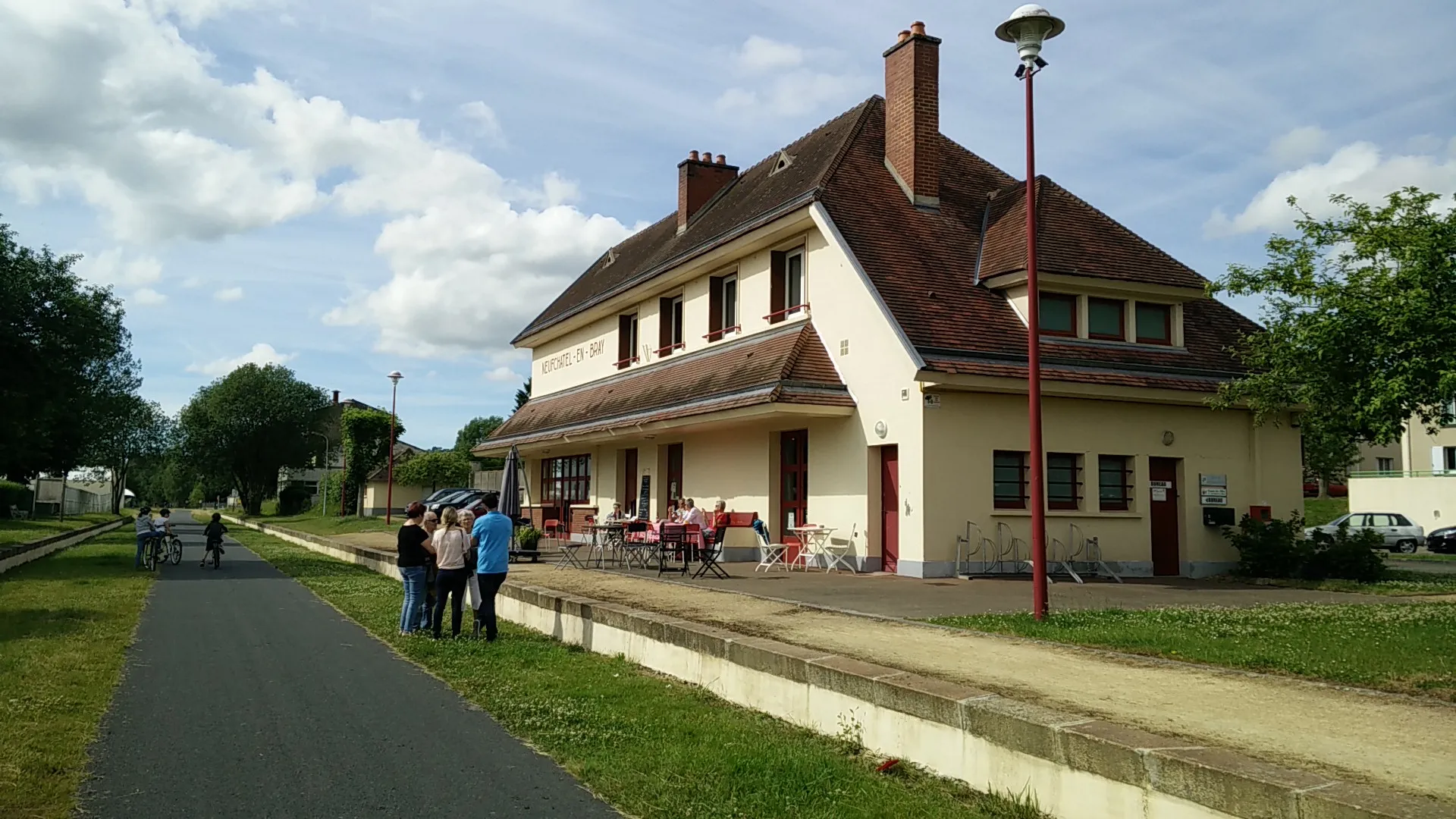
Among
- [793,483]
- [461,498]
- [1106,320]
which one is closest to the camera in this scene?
[1106,320]

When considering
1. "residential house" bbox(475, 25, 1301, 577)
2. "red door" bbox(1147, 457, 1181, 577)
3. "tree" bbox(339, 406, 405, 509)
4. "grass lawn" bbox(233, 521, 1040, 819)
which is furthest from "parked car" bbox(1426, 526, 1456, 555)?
"tree" bbox(339, 406, 405, 509)

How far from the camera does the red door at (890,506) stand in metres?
17.0

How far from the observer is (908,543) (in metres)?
16.6

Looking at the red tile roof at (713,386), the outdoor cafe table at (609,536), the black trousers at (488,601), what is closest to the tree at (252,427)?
the red tile roof at (713,386)

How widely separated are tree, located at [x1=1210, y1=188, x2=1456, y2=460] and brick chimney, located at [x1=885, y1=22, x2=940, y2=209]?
6904mm

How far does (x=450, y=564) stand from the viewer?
40.0 feet

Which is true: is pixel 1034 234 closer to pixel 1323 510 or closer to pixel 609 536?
pixel 609 536

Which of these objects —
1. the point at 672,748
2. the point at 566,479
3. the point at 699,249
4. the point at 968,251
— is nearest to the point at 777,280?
the point at 699,249

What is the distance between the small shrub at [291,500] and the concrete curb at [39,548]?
26.4m

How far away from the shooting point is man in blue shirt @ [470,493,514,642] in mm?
11992

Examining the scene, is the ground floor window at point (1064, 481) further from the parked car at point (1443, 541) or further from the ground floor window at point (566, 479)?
the parked car at point (1443, 541)

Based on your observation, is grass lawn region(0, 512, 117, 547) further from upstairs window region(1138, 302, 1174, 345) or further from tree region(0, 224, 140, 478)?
upstairs window region(1138, 302, 1174, 345)

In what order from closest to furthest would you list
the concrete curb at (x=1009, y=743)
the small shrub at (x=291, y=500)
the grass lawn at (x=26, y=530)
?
the concrete curb at (x=1009, y=743) → the grass lawn at (x=26, y=530) → the small shrub at (x=291, y=500)

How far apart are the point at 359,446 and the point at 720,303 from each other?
37704 millimetres
